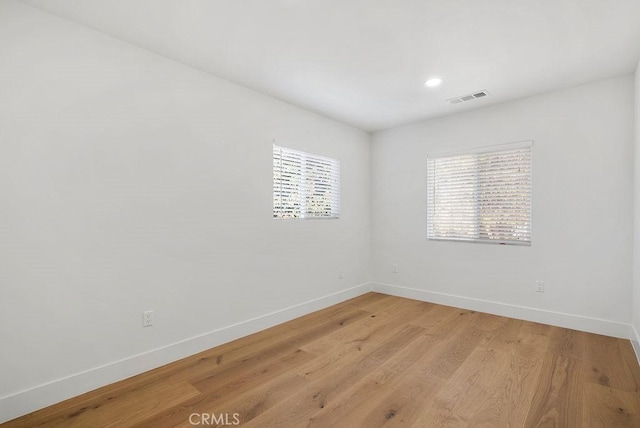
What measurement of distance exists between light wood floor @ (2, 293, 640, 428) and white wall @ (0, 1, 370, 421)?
0.98 feet

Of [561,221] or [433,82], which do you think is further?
[561,221]

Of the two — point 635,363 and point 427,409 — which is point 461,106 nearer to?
A: point 635,363

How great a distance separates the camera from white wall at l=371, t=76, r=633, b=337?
2912mm

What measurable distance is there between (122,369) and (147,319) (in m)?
0.36

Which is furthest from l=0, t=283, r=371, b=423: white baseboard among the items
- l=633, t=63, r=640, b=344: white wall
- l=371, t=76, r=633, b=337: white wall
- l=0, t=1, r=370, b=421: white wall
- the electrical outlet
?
l=633, t=63, r=640, b=344: white wall

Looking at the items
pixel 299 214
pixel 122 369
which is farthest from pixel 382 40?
pixel 122 369


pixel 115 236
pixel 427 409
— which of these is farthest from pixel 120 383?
pixel 427 409

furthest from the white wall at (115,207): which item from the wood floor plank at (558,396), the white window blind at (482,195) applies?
the wood floor plank at (558,396)

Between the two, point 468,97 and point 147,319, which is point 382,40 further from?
point 147,319

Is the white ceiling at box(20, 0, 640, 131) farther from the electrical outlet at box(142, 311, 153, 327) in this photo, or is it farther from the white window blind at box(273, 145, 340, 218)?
the electrical outlet at box(142, 311, 153, 327)

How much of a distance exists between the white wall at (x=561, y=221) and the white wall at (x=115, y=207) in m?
2.34

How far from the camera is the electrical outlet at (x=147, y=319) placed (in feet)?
7.70

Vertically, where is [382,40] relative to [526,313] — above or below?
above

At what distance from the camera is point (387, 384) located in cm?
214
